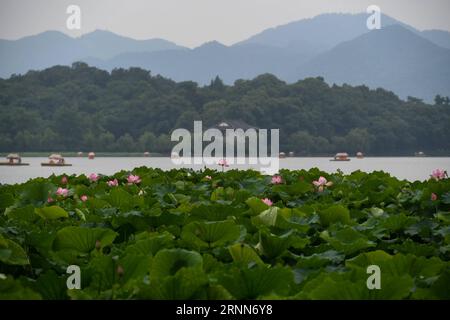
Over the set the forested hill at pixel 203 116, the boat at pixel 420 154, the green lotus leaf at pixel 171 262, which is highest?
the forested hill at pixel 203 116

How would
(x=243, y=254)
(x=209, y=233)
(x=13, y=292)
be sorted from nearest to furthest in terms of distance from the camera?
(x=13, y=292) → (x=243, y=254) → (x=209, y=233)

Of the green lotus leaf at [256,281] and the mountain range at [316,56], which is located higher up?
the mountain range at [316,56]

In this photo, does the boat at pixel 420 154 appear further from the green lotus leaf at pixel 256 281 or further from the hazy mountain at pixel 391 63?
the green lotus leaf at pixel 256 281

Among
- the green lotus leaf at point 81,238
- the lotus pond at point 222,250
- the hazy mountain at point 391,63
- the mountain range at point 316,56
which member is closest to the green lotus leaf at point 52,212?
the lotus pond at point 222,250

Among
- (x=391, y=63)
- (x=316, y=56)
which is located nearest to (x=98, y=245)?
(x=391, y=63)

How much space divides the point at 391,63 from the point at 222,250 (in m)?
75.4

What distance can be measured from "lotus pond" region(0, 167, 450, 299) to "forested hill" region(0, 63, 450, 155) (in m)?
36.8

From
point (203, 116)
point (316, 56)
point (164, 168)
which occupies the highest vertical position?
point (316, 56)

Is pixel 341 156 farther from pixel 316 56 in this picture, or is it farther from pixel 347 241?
pixel 316 56

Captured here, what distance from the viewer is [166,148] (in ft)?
166

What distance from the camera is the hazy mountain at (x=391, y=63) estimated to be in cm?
4954

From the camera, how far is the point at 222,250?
91.0 inches

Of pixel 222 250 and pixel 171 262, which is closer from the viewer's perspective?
pixel 171 262

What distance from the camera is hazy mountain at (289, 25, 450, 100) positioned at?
49.5 metres
